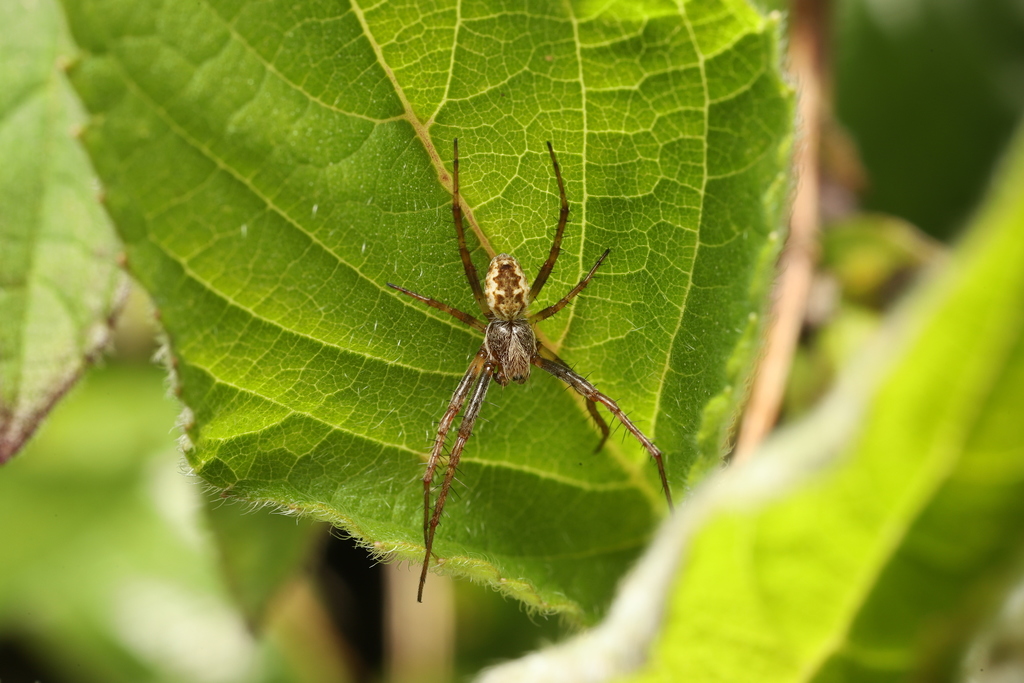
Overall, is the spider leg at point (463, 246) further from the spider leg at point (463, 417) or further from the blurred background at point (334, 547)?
the blurred background at point (334, 547)

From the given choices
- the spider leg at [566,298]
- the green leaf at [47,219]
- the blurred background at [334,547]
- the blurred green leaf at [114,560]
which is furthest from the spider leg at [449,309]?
the blurred green leaf at [114,560]

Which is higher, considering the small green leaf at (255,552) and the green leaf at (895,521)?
the green leaf at (895,521)

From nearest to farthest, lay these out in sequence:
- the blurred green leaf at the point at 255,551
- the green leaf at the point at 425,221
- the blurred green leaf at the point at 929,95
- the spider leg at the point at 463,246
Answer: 1. the green leaf at the point at 425,221
2. the spider leg at the point at 463,246
3. the blurred green leaf at the point at 255,551
4. the blurred green leaf at the point at 929,95

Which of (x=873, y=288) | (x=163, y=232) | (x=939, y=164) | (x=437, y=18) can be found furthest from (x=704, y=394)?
(x=939, y=164)

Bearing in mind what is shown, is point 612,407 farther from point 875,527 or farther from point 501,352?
point 875,527

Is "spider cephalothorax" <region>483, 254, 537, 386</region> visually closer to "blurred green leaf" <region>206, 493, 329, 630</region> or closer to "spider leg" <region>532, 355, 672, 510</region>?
"spider leg" <region>532, 355, 672, 510</region>

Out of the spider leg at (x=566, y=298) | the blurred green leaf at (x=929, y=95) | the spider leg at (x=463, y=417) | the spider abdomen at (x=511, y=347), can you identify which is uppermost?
the blurred green leaf at (x=929, y=95)
